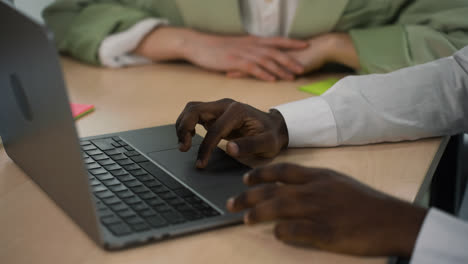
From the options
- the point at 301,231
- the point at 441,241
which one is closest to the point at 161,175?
the point at 301,231

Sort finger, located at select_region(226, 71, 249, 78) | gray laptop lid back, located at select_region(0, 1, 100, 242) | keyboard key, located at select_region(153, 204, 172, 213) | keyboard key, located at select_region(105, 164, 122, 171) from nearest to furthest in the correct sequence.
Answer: gray laptop lid back, located at select_region(0, 1, 100, 242)
keyboard key, located at select_region(153, 204, 172, 213)
keyboard key, located at select_region(105, 164, 122, 171)
finger, located at select_region(226, 71, 249, 78)

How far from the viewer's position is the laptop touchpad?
2.19ft

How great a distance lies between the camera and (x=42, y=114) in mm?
Answer: 584

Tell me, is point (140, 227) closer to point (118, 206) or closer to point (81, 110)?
point (118, 206)

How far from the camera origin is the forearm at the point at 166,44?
1.27 meters

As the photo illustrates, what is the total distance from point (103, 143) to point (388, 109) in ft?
1.47

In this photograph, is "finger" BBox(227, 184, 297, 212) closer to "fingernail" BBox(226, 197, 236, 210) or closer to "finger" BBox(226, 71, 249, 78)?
"fingernail" BBox(226, 197, 236, 210)

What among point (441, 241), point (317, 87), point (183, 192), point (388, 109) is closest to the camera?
point (441, 241)

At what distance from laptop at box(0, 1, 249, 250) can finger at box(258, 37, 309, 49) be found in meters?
0.49

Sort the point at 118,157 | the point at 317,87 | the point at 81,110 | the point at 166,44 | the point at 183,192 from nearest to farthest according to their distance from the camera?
the point at 183,192 → the point at 118,157 → the point at 81,110 → the point at 317,87 → the point at 166,44

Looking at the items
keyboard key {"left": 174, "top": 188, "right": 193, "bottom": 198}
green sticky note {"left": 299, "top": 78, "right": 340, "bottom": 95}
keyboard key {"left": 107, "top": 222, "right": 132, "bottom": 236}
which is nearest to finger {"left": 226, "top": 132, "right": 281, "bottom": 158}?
keyboard key {"left": 174, "top": 188, "right": 193, "bottom": 198}

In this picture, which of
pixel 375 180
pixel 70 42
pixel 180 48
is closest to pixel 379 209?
pixel 375 180

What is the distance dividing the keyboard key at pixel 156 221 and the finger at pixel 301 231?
0.13 meters

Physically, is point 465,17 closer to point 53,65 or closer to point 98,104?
point 98,104
